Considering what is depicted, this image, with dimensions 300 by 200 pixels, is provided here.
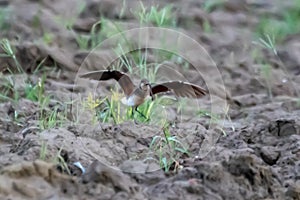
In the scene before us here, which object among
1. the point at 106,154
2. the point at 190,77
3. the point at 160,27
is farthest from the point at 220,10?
the point at 106,154

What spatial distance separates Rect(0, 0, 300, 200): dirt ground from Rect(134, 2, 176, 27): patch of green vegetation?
3.3 inches

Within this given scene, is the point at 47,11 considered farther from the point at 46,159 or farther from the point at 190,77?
the point at 46,159

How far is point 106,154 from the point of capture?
3254mm

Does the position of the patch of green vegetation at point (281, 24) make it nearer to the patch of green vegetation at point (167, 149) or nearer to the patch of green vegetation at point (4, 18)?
the patch of green vegetation at point (4, 18)

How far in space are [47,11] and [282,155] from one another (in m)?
3.11

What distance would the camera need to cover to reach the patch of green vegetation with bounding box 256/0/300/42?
579cm

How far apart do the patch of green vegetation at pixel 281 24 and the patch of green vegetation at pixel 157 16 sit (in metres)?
0.66

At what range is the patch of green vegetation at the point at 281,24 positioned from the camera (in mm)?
5789

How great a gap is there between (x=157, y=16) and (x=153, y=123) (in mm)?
1762

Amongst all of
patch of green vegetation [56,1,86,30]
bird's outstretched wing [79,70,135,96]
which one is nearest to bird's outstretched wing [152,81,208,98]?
bird's outstretched wing [79,70,135,96]

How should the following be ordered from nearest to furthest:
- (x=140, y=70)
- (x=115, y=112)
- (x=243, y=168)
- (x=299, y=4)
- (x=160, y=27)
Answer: (x=243, y=168) → (x=115, y=112) → (x=140, y=70) → (x=160, y=27) → (x=299, y=4)

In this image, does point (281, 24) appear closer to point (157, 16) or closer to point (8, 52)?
point (157, 16)

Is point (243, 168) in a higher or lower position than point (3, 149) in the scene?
higher

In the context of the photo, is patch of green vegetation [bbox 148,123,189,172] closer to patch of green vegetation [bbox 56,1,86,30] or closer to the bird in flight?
the bird in flight
